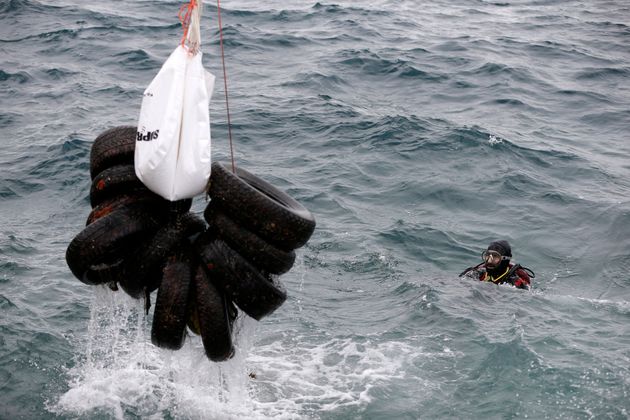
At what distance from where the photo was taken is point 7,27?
25.5 metres

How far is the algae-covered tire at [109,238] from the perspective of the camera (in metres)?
7.25

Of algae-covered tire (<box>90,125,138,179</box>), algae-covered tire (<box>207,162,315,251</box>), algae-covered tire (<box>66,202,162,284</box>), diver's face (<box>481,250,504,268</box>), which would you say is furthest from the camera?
diver's face (<box>481,250,504,268</box>)

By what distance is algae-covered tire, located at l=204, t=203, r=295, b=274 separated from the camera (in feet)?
24.4

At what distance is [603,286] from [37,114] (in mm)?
12942

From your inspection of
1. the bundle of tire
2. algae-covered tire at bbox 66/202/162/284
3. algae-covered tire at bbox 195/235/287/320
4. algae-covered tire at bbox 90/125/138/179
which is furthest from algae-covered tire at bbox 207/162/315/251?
algae-covered tire at bbox 90/125/138/179

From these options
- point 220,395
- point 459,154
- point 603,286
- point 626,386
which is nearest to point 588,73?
point 459,154

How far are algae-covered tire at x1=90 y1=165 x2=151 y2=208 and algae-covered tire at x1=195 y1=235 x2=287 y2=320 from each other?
0.75 meters

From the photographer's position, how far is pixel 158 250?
737 cm

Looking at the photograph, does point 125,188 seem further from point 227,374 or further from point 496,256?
point 496,256

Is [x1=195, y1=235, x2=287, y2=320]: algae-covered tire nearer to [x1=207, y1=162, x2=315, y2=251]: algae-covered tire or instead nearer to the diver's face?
[x1=207, y1=162, x2=315, y2=251]: algae-covered tire

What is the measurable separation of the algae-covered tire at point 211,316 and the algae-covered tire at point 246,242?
38 cm

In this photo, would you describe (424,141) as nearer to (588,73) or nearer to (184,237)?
(588,73)

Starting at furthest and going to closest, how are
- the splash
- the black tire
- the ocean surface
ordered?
the ocean surface, the splash, the black tire

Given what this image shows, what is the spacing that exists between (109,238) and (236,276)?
117 cm
